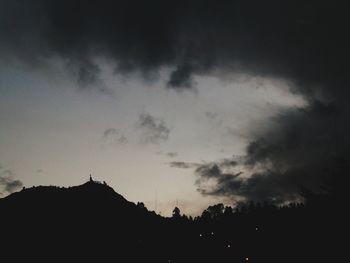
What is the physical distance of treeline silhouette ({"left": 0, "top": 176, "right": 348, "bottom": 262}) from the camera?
67.1 meters

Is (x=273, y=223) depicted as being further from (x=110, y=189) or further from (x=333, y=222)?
(x=110, y=189)

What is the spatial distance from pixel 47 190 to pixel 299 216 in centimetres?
6244

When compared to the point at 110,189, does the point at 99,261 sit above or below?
below

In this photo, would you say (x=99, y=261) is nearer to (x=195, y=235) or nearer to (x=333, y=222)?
(x=195, y=235)

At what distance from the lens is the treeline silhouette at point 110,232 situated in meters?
67.1

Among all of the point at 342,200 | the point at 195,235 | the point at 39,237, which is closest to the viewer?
the point at 342,200

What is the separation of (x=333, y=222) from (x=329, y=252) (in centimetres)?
247

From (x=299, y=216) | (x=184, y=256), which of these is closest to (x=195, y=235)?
(x=184, y=256)

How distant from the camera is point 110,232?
7756 cm

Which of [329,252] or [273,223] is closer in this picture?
[329,252]

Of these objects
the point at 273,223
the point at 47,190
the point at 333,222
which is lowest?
the point at 333,222

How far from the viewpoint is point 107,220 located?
81062 millimetres

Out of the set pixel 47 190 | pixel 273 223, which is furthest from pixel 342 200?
pixel 47 190

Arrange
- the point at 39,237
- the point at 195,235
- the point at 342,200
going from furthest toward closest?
the point at 195,235, the point at 39,237, the point at 342,200
